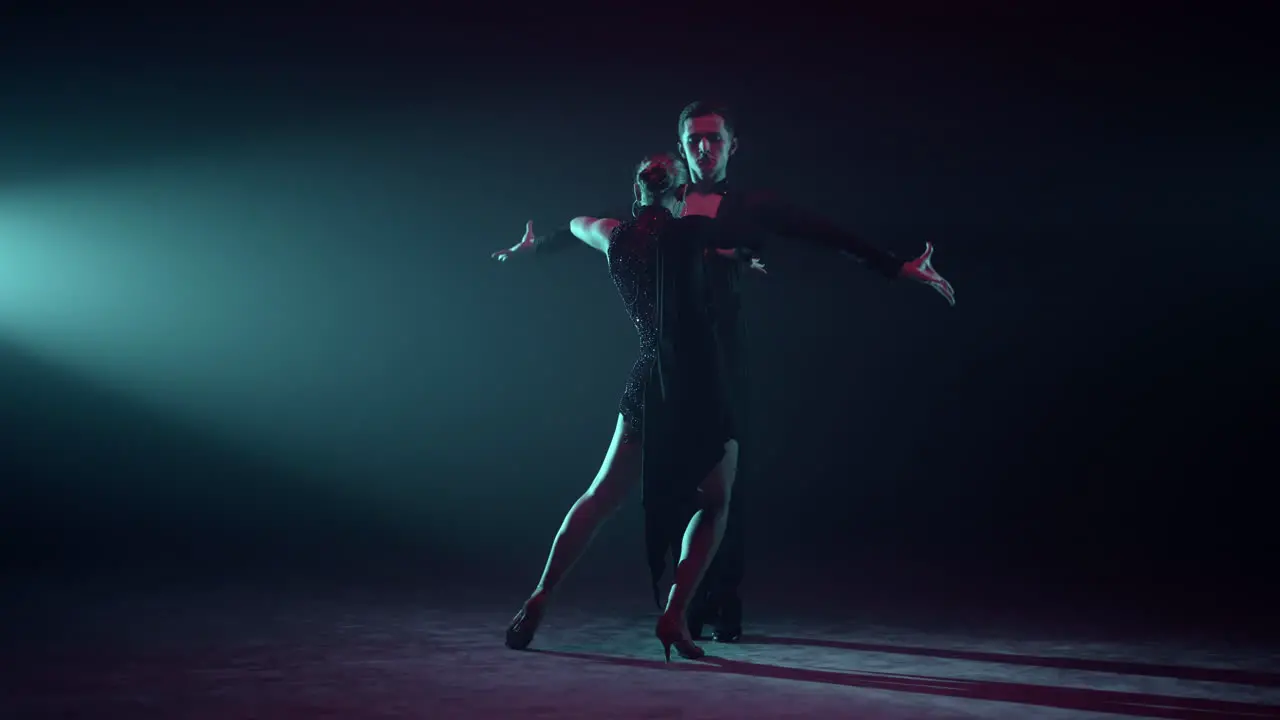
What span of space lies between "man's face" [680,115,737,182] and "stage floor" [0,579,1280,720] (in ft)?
3.87

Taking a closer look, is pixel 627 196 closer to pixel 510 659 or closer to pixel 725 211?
pixel 725 211

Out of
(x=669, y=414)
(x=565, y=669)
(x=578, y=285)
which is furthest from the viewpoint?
(x=578, y=285)

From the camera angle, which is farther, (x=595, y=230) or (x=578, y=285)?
(x=578, y=285)

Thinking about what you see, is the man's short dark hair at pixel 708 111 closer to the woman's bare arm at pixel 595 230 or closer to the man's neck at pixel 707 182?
the man's neck at pixel 707 182

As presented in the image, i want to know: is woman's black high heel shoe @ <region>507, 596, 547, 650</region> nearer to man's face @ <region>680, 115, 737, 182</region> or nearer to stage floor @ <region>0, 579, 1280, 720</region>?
stage floor @ <region>0, 579, 1280, 720</region>

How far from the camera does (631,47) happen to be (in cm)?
488

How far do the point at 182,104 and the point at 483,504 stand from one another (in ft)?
7.11

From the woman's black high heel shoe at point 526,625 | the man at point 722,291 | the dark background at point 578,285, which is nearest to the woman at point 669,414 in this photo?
the woman's black high heel shoe at point 526,625

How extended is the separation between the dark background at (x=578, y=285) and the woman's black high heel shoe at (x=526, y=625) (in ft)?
5.52

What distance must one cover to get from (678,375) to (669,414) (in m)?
0.09

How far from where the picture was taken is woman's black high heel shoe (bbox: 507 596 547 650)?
8.91 ft

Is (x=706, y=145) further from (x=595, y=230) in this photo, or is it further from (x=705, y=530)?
(x=705, y=530)

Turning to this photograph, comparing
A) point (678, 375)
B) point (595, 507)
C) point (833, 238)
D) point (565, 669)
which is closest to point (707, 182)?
point (833, 238)

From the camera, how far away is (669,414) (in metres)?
2.71
